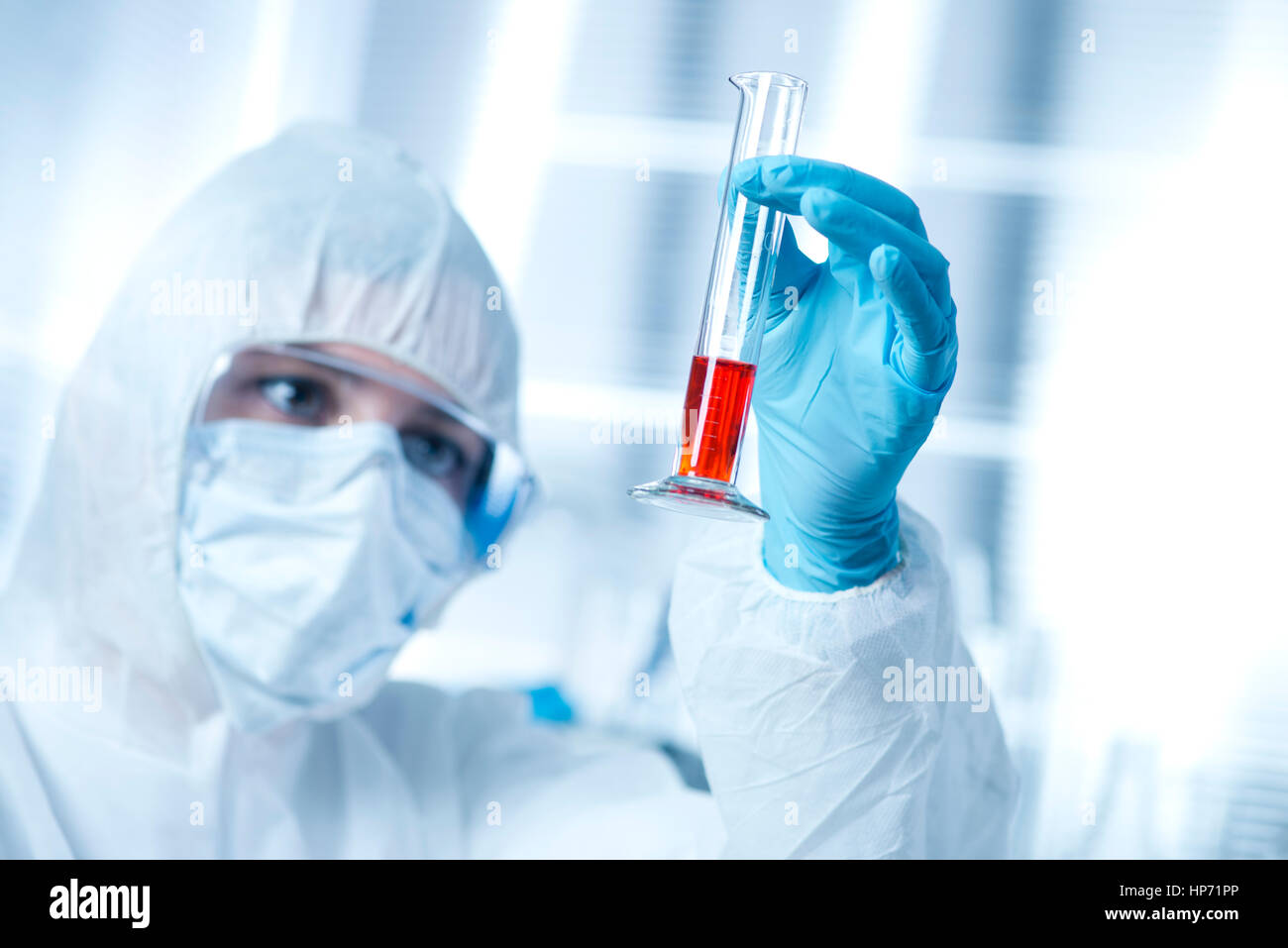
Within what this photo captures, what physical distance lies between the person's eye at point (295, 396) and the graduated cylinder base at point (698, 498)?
66cm

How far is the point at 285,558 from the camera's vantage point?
1080 mm

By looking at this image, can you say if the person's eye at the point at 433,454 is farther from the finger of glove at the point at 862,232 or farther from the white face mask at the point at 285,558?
the finger of glove at the point at 862,232

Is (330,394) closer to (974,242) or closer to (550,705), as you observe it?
(550,705)

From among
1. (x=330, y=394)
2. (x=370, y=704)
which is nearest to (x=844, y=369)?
(x=330, y=394)

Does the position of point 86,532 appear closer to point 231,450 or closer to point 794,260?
point 231,450

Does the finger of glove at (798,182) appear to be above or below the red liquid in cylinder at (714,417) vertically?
above

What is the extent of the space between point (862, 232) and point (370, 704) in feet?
3.40

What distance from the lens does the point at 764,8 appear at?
4.96 ft

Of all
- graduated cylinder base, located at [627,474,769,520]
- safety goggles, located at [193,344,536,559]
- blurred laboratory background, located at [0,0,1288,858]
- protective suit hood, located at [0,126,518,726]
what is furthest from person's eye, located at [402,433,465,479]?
graduated cylinder base, located at [627,474,769,520]

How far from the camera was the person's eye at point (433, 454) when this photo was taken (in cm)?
121

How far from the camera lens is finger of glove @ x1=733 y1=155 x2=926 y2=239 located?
65 cm

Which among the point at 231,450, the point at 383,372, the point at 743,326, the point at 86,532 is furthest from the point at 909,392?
the point at 86,532

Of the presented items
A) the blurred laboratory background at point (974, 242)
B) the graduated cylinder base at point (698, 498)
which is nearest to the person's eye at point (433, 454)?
the blurred laboratory background at point (974, 242)

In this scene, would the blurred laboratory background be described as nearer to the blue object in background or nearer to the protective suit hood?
the blue object in background
